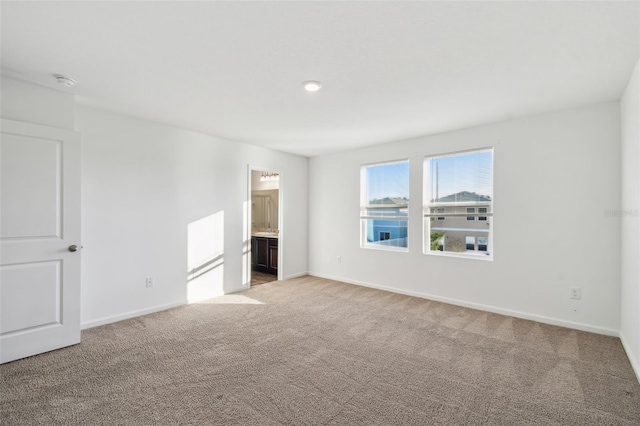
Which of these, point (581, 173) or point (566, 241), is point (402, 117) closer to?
point (581, 173)

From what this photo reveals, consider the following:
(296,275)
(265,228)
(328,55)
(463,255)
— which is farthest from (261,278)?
(328,55)

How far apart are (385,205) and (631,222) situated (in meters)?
3.00

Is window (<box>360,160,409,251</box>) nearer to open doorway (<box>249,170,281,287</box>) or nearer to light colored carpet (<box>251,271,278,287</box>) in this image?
open doorway (<box>249,170,281,287</box>)

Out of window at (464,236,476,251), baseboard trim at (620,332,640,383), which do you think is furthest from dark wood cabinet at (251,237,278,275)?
baseboard trim at (620,332,640,383)

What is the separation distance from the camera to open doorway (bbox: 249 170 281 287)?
605 centimetres

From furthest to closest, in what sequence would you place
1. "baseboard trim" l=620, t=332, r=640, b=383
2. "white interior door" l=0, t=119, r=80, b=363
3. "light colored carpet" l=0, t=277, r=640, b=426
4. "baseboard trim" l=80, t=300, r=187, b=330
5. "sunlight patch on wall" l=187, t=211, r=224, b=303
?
1. "sunlight patch on wall" l=187, t=211, r=224, b=303
2. "baseboard trim" l=80, t=300, r=187, b=330
3. "white interior door" l=0, t=119, r=80, b=363
4. "baseboard trim" l=620, t=332, r=640, b=383
5. "light colored carpet" l=0, t=277, r=640, b=426

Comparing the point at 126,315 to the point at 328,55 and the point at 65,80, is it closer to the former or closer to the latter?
the point at 65,80

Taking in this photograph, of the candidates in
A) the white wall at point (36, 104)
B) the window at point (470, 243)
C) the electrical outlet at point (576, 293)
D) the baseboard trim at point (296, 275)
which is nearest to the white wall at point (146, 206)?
the white wall at point (36, 104)

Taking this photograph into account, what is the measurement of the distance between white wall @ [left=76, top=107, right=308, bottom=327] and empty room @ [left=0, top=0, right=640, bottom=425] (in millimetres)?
26

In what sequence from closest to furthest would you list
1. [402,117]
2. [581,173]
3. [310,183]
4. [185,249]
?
[581,173], [402,117], [185,249], [310,183]

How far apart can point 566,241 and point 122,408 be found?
14.5 feet

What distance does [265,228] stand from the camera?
714 cm

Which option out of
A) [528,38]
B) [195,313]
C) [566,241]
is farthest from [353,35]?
[195,313]

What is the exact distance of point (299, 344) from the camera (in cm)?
299
